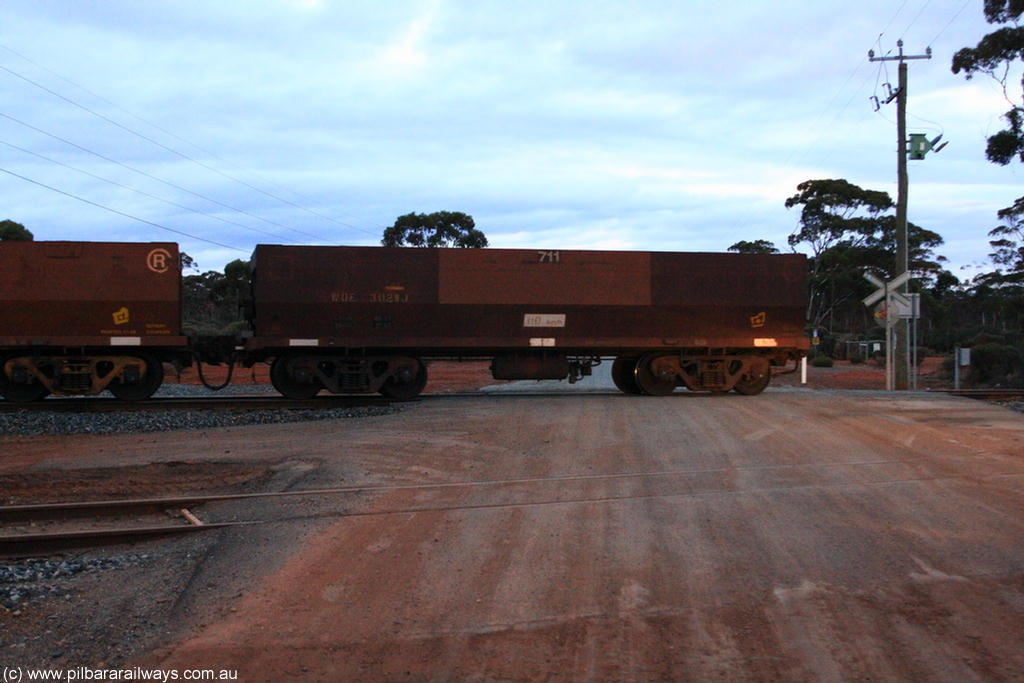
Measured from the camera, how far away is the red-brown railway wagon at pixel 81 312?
1529cm

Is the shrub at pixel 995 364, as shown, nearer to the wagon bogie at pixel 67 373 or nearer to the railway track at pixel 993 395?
the railway track at pixel 993 395

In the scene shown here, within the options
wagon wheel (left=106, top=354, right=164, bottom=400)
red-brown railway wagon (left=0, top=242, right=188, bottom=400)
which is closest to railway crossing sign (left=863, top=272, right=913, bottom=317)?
red-brown railway wagon (left=0, top=242, right=188, bottom=400)

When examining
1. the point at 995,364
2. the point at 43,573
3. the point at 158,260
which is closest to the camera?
the point at 43,573

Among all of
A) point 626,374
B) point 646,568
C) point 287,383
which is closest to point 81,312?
point 287,383

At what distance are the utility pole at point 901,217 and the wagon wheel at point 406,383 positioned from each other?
1315 centimetres

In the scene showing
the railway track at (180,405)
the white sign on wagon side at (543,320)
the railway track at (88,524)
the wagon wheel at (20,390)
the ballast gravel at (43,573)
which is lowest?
the ballast gravel at (43,573)

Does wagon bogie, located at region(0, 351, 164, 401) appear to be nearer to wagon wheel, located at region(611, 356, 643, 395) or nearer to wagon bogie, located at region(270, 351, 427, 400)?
wagon bogie, located at region(270, 351, 427, 400)

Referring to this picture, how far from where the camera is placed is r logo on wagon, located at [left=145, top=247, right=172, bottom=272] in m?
15.7


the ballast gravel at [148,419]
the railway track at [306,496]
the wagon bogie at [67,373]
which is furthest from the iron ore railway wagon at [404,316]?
the railway track at [306,496]

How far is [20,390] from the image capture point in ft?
51.6

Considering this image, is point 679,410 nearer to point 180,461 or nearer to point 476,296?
point 476,296

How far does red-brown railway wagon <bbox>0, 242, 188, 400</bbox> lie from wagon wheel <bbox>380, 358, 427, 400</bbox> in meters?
4.16

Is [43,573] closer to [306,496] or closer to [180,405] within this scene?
[306,496]

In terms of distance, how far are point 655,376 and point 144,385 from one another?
1075cm
